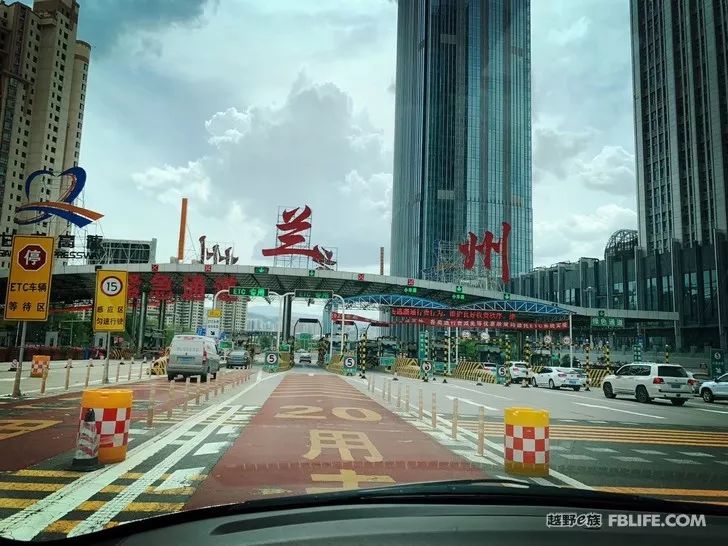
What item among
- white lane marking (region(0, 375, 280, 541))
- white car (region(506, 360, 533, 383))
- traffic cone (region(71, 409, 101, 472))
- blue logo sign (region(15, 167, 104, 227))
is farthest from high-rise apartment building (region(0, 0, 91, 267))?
traffic cone (region(71, 409, 101, 472))

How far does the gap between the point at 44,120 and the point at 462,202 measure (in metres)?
90.1

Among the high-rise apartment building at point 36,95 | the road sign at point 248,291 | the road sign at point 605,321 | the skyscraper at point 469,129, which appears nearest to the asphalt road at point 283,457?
the road sign at point 248,291

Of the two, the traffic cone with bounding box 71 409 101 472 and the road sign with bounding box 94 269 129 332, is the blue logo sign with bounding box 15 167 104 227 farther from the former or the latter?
the traffic cone with bounding box 71 409 101 472

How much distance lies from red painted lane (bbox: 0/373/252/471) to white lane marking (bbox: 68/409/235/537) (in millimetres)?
1751

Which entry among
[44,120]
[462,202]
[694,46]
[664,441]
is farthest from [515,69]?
[664,441]

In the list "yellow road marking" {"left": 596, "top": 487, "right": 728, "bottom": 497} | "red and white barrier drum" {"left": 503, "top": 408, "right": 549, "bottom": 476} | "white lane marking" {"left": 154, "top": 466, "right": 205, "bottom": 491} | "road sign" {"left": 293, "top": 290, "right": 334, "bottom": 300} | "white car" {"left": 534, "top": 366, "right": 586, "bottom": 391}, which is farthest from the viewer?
"road sign" {"left": 293, "top": 290, "right": 334, "bottom": 300}

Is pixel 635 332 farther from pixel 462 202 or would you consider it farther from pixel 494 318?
pixel 462 202

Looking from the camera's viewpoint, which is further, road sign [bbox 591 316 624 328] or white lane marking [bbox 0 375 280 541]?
road sign [bbox 591 316 624 328]

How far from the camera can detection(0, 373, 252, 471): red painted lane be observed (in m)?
8.15

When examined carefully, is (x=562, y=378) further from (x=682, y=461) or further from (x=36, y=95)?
(x=36, y=95)

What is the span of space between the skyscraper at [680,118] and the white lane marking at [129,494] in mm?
76456

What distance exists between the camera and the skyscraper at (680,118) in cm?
7869

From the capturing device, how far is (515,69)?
481 feet

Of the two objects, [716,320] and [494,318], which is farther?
[716,320]
